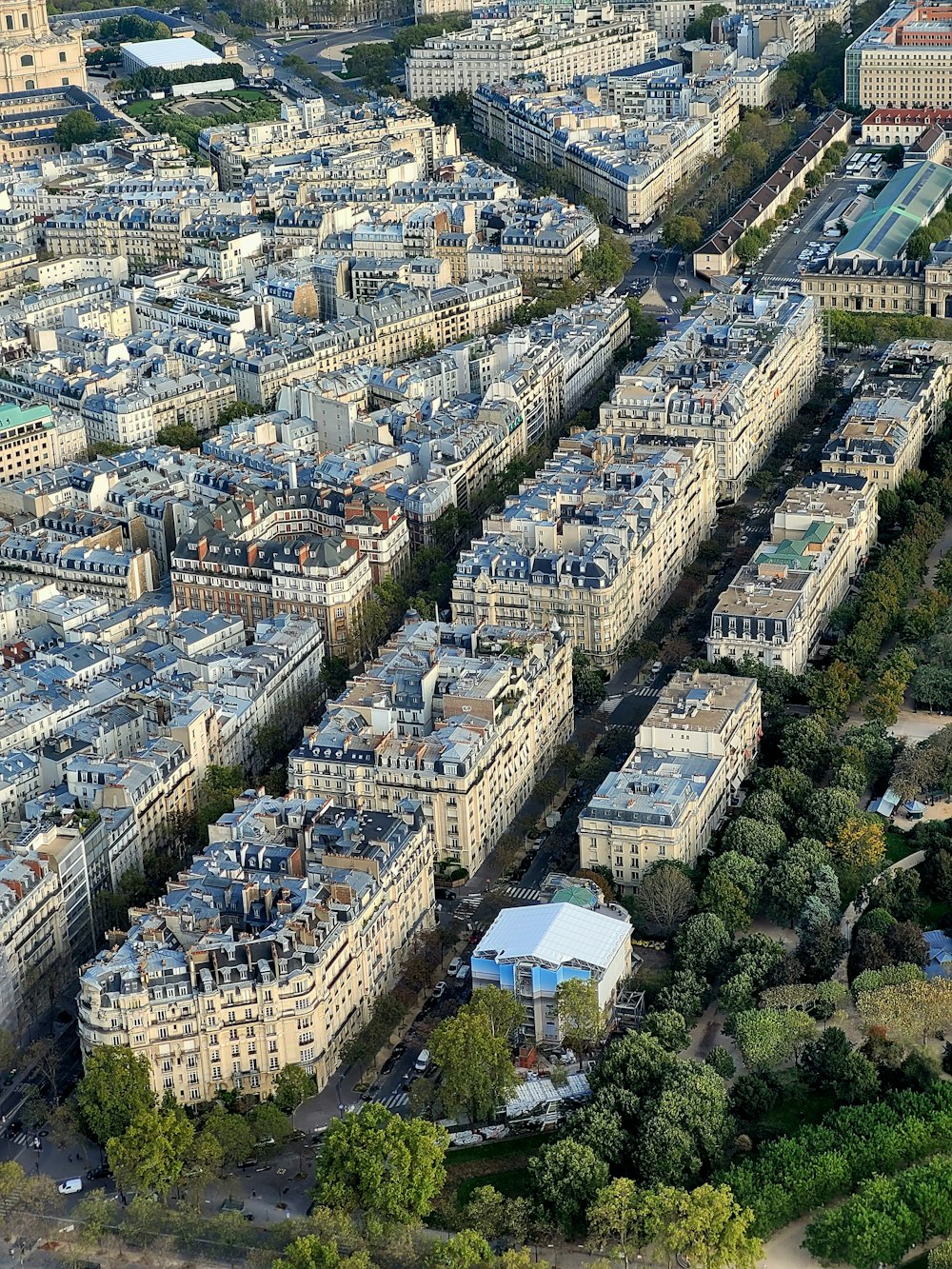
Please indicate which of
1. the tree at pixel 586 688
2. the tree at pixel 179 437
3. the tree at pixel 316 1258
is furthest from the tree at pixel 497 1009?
the tree at pixel 179 437

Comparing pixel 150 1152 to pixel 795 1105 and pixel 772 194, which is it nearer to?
pixel 795 1105

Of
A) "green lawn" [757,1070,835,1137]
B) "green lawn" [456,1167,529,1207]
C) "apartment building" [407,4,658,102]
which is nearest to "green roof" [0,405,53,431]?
"green lawn" [456,1167,529,1207]

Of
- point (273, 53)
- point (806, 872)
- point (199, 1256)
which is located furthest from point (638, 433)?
point (273, 53)

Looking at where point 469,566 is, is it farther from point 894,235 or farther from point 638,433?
point 894,235

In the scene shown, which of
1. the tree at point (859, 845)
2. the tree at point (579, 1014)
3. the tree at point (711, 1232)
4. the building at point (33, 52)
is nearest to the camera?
the tree at point (711, 1232)

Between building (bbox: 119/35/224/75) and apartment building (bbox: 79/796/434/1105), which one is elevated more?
building (bbox: 119/35/224/75)

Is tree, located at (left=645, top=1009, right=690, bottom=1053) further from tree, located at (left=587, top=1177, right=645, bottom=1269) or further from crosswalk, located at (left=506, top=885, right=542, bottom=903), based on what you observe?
crosswalk, located at (left=506, top=885, right=542, bottom=903)

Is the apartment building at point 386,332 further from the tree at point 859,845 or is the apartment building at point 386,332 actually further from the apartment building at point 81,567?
the tree at point 859,845
